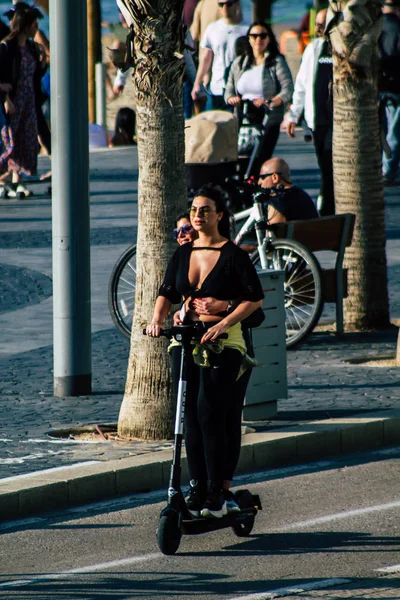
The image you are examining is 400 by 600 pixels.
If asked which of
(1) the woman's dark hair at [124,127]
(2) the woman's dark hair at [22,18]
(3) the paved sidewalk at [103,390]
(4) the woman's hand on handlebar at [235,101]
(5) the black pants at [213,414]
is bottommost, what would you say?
(3) the paved sidewalk at [103,390]

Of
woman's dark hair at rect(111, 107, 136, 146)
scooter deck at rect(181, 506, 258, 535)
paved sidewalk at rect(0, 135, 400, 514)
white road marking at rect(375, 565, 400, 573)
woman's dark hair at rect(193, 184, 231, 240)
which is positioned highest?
woman's dark hair at rect(111, 107, 136, 146)

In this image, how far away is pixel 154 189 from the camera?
903cm

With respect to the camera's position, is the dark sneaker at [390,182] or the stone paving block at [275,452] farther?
the dark sneaker at [390,182]

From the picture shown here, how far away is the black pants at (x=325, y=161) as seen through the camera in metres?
17.3

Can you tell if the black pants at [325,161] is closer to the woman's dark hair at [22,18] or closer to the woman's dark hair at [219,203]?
the woman's dark hair at [22,18]

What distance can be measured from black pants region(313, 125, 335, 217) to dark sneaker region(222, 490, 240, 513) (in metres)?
10.2

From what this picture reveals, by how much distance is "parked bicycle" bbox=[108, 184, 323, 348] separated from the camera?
1180 centimetres

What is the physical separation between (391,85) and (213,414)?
1357 centimetres

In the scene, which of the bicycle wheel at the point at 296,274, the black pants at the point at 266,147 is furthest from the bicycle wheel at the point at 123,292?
the black pants at the point at 266,147

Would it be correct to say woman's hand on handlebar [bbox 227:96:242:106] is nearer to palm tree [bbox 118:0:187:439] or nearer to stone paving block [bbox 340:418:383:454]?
palm tree [bbox 118:0:187:439]

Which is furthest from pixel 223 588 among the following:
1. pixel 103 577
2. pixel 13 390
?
pixel 13 390

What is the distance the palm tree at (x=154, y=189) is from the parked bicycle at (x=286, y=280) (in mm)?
2741

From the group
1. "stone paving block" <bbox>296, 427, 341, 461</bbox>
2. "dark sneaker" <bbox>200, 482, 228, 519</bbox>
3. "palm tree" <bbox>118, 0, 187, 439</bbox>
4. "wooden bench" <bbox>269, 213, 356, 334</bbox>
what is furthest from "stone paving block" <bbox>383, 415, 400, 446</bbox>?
"wooden bench" <bbox>269, 213, 356, 334</bbox>

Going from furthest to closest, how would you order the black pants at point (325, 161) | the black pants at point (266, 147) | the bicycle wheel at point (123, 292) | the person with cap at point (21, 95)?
1. the person with cap at point (21, 95)
2. the black pants at point (266, 147)
3. the black pants at point (325, 161)
4. the bicycle wheel at point (123, 292)
